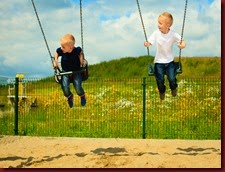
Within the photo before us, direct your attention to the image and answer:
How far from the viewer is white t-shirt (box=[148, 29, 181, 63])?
6.36 metres

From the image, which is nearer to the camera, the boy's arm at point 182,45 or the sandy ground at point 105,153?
the boy's arm at point 182,45

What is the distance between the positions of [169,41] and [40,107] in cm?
619

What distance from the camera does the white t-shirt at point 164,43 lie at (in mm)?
6355

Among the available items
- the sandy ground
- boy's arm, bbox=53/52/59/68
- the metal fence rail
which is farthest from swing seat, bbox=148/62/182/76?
the metal fence rail

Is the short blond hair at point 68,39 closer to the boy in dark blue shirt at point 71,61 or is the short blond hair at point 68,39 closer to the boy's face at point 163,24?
the boy in dark blue shirt at point 71,61

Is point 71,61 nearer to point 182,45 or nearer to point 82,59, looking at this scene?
point 82,59

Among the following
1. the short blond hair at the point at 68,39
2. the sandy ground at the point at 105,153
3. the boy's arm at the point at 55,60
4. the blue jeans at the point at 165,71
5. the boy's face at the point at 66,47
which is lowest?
the sandy ground at the point at 105,153

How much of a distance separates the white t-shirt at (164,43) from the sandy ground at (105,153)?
2288 mm

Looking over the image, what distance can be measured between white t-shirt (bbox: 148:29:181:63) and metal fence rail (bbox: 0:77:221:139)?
4643 mm

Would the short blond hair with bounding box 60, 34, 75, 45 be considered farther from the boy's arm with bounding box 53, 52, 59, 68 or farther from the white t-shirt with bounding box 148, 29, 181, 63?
the white t-shirt with bounding box 148, 29, 181, 63

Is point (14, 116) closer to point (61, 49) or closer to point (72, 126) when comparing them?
point (72, 126)

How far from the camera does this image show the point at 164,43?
646 centimetres

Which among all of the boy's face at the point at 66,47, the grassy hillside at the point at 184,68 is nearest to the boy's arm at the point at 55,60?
the boy's face at the point at 66,47

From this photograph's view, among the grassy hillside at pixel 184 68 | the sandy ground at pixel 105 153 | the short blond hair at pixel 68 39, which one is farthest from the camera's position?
the grassy hillside at pixel 184 68
